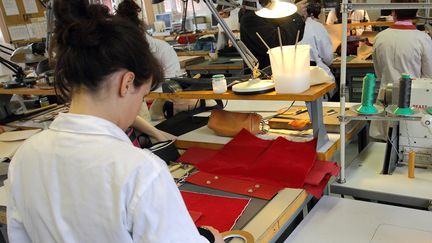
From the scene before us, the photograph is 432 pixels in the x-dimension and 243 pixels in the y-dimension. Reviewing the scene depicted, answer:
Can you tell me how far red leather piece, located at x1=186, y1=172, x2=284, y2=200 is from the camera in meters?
1.33

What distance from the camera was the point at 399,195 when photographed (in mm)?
1394

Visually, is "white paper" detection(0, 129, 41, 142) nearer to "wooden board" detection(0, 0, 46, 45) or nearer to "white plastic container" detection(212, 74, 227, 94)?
"white plastic container" detection(212, 74, 227, 94)

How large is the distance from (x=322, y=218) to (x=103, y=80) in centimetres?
93

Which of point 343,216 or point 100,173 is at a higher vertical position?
point 100,173

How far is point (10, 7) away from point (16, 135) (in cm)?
345

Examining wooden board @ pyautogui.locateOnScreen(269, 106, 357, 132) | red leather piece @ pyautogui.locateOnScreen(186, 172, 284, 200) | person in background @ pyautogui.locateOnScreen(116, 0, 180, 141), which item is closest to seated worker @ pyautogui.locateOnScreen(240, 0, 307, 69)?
person in background @ pyautogui.locateOnScreen(116, 0, 180, 141)

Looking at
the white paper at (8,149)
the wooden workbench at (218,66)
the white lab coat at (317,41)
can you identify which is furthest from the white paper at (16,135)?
the white lab coat at (317,41)

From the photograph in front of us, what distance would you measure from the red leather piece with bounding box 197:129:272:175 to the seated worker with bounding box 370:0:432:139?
1444 millimetres

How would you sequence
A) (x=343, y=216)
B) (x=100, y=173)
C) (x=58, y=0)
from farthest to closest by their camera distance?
(x=343, y=216)
(x=58, y=0)
(x=100, y=173)

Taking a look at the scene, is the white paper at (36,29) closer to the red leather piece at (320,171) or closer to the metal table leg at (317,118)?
the metal table leg at (317,118)

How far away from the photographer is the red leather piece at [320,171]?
4.49ft

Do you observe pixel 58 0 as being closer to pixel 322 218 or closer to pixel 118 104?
pixel 118 104

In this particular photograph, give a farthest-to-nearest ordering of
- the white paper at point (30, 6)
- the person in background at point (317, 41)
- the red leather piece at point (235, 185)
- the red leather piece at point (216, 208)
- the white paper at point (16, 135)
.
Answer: the white paper at point (30, 6), the person in background at point (317, 41), the white paper at point (16, 135), the red leather piece at point (235, 185), the red leather piece at point (216, 208)

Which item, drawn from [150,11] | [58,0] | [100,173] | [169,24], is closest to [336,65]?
[58,0]
